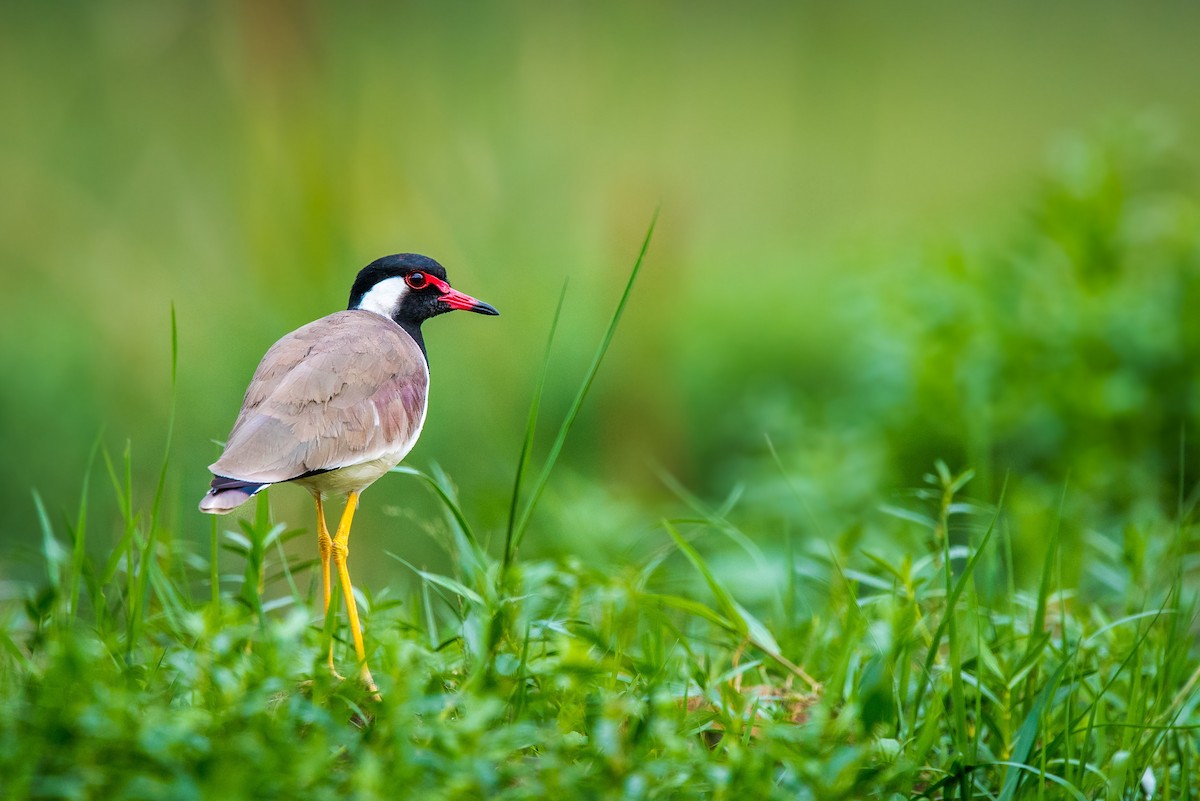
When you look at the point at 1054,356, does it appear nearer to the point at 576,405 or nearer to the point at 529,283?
the point at 529,283

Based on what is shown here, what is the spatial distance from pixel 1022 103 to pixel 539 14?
18.4ft

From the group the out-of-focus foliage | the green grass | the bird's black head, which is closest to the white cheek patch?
the bird's black head

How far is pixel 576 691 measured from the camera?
2193mm

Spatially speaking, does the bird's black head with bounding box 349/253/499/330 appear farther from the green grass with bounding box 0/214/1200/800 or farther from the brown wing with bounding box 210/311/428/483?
the green grass with bounding box 0/214/1200/800

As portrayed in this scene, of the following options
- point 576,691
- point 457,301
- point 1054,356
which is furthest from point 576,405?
point 1054,356

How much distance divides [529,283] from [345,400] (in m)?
3.52

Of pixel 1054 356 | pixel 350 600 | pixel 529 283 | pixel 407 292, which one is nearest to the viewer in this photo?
pixel 350 600

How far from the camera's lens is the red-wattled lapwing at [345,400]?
2.11 meters

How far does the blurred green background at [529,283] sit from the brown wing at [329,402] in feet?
4.61

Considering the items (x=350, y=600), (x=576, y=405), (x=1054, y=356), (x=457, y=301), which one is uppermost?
(x=457, y=301)

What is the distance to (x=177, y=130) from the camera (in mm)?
6977

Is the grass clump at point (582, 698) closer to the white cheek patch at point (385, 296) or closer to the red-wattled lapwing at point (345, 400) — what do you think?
the red-wattled lapwing at point (345, 400)

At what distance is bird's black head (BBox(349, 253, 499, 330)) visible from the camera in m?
2.34

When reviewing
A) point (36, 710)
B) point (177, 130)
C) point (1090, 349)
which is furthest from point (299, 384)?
point (177, 130)
